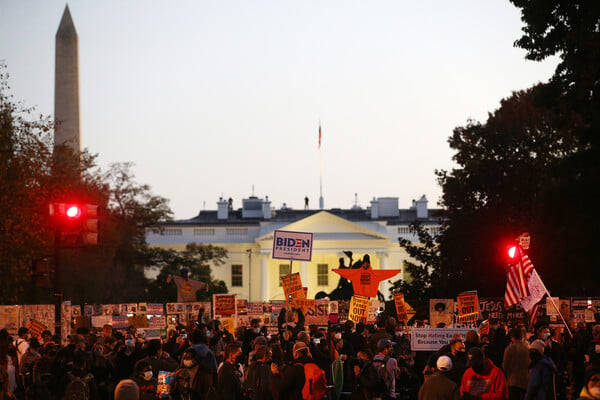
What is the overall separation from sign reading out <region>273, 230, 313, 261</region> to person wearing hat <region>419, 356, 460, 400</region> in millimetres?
11162

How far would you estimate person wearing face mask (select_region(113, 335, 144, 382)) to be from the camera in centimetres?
1374

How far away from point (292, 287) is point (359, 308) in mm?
1643

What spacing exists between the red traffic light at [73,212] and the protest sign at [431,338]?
569 centimetres

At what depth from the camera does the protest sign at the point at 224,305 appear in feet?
74.3

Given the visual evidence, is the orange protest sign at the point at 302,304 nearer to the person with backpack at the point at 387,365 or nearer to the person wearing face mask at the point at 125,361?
the person wearing face mask at the point at 125,361

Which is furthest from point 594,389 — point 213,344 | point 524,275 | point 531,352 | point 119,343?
point 524,275

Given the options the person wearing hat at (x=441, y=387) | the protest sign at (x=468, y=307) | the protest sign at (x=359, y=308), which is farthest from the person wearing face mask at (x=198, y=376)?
the protest sign at (x=468, y=307)

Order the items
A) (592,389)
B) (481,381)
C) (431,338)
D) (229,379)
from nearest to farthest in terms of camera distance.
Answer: (592,389)
(481,381)
(229,379)
(431,338)

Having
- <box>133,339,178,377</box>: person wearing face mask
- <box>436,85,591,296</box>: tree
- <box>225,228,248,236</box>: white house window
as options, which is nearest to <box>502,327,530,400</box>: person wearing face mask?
<box>133,339,178,377</box>: person wearing face mask

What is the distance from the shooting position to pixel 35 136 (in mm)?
36438

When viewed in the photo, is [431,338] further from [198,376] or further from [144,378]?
[144,378]

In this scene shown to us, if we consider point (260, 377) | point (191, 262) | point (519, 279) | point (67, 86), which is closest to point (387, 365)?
point (260, 377)

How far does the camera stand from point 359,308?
21.3 metres

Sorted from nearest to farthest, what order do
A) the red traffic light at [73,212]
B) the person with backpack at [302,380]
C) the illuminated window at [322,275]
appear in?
the person with backpack at [302,380], the red traffic light at [73,212], the illuminated window at [322,275]
